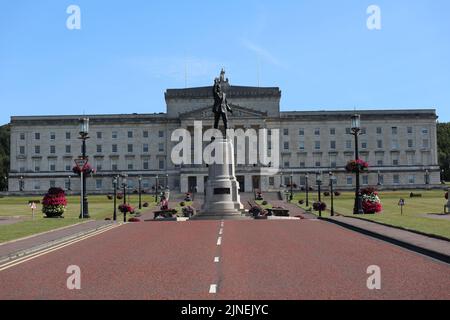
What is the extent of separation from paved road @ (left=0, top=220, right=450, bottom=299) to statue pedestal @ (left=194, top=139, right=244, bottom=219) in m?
23.5

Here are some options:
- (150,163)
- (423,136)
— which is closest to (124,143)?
(150,163)

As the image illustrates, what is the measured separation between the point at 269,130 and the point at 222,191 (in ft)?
294

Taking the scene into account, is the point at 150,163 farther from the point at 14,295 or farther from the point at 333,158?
the point at 14,295

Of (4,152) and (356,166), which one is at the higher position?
(4,152)

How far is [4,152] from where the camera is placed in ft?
509

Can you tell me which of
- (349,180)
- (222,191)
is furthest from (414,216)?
(349,180)

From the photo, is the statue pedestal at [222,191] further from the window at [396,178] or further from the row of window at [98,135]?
the window at [396,178]

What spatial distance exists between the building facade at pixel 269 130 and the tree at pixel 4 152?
30.9ft

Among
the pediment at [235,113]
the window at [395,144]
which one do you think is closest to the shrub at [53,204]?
the pediment at [235,113]

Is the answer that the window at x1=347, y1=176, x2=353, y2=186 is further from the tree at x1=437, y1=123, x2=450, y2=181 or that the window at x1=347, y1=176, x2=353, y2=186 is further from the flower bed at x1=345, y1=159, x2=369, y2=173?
the flower bed at x1=345, y1=159, x2=369, y2=173

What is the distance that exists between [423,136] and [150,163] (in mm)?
62587

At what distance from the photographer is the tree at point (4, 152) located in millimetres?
147600

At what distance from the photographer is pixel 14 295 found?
11.9 meters

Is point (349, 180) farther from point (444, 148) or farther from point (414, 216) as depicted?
point (414, 216)
